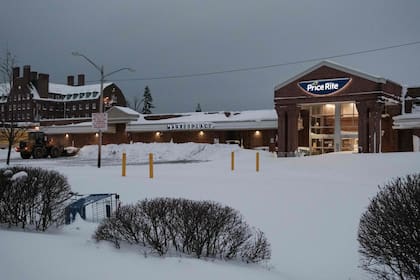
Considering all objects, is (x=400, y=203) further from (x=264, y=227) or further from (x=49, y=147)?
(x=49, y=147)

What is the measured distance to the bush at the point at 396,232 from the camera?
5.39m

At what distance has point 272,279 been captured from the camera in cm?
586

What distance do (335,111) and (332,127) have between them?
1937mm

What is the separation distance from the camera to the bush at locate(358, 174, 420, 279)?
5.39 meters

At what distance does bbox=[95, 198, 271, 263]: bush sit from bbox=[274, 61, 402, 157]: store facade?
29489mm

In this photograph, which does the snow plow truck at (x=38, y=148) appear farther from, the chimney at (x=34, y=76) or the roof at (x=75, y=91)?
the chimney at (x=34, y=76)

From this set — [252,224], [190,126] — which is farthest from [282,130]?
[252,224]

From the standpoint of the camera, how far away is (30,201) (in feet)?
27.0

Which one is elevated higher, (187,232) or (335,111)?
(335,111)

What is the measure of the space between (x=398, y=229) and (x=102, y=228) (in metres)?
4.32

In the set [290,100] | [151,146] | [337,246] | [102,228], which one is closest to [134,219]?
[102,228]

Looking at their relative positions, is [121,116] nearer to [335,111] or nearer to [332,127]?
[332,127]

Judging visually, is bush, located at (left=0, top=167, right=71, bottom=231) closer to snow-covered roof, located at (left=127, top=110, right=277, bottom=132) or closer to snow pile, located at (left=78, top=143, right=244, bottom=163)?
snow pile, located at (left=78, top=143, right=244, bottom=163)

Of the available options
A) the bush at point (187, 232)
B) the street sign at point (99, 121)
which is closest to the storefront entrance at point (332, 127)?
the street sign at point (99, 121)
